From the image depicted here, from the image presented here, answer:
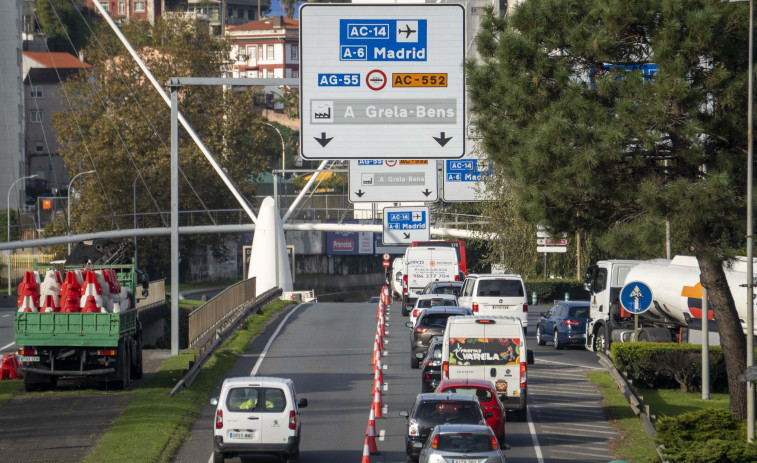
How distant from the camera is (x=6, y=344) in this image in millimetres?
41625

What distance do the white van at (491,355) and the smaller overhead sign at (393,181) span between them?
41.9 ft

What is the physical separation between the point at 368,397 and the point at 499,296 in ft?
41.8

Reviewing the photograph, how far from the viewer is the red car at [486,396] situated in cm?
2072

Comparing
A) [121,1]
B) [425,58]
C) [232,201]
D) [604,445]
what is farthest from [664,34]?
[121,1]

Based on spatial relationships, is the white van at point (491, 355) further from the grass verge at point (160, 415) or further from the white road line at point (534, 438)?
the grass verge at point (160, 415)

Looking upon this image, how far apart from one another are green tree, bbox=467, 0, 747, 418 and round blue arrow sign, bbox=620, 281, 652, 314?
4.47m

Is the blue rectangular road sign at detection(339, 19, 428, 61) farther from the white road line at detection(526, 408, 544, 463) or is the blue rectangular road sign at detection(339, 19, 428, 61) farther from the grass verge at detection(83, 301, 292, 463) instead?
the grass verge at detection(83, 301, 292, 463)

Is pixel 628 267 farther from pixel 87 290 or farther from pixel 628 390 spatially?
pixel 87 290

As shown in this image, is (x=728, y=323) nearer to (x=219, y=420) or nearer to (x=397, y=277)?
(x=219, y=420)

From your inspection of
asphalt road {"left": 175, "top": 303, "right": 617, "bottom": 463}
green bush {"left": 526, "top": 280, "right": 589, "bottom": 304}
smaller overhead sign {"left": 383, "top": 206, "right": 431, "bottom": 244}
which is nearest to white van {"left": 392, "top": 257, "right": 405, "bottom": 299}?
green bush {"left": 526, "top": 280, "right": 589, "bottom": 304}

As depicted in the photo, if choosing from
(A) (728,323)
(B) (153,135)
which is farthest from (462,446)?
(B) (153,135)

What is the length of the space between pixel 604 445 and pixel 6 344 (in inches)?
1069

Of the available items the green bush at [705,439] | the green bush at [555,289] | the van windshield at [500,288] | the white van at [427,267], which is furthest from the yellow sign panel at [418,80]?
the green bush at [555,289]

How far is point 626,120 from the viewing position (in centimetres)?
2116
